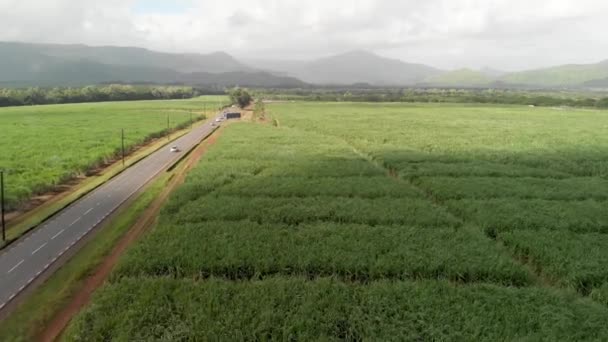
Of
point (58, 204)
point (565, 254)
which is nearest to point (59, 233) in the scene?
point (58, 204)

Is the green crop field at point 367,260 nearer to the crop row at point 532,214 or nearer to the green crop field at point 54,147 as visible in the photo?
the crop row at point 532,214

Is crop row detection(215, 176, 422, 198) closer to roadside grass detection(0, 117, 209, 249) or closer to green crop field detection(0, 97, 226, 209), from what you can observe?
roadside grass detection(0, 117, 209, 249)

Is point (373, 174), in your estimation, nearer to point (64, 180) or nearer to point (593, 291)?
point (593, 291)

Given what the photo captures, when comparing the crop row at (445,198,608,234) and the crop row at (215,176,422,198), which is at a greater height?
the crop row at (215,176,422,198)

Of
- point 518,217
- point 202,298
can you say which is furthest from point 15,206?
point 518,217

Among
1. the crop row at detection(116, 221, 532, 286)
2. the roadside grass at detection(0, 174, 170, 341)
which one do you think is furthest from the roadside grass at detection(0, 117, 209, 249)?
the crop row at detection(116, 221, 532, 286)

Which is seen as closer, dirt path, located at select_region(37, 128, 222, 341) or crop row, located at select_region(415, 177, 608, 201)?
dirt path, located at select_region(37, 128, 222, 341)

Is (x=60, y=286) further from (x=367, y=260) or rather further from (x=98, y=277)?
(x=367, y=260)

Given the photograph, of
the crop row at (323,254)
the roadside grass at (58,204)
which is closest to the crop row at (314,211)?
the crop row at (323,254)
